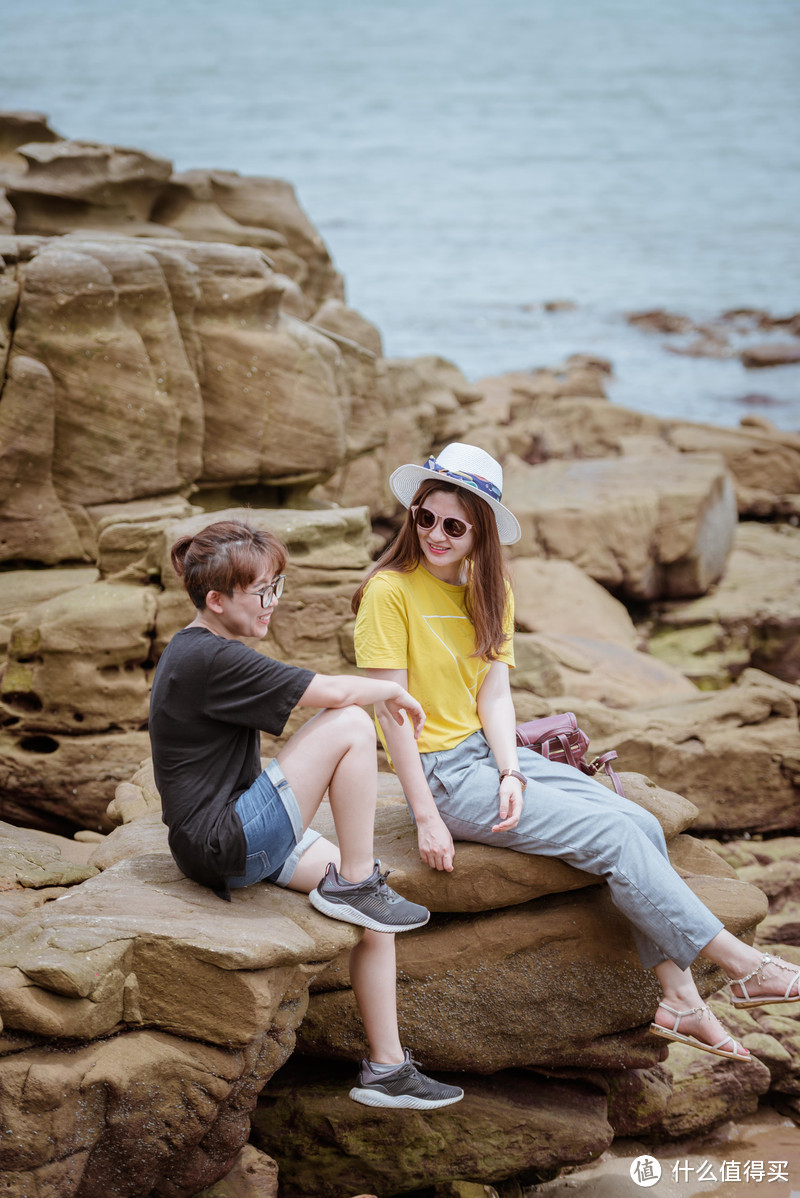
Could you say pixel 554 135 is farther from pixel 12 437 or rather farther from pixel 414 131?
pixel 12 437

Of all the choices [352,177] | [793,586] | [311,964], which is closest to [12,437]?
[311,964]

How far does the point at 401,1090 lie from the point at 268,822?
2.92 ft

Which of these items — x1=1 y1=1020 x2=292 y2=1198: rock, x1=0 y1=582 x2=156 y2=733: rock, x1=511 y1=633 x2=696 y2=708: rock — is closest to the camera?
x1=1 y1=1020 x2=292 y2=1198: rock

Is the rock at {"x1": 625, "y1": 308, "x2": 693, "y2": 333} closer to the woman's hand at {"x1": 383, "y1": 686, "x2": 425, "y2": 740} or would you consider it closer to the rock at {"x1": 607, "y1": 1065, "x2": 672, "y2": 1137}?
the rock at {"x1": 607, "y1": 1065, "x2": 672, "y2": 1137}

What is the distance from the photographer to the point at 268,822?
3.03 m

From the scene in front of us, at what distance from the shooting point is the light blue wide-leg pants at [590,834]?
→ 3.25 metres

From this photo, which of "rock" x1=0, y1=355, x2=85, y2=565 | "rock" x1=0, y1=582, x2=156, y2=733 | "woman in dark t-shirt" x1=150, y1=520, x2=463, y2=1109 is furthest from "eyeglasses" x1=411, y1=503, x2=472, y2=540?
"rock" x1=0, y1=355, x2=85, y2=565

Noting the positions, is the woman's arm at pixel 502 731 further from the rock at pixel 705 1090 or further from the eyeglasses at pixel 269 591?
the rock at pixel 705 1090

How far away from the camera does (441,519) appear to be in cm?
345

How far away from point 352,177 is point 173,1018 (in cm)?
3823

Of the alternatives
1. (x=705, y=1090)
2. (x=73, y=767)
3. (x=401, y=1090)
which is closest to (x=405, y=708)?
(x=401, y=1090)

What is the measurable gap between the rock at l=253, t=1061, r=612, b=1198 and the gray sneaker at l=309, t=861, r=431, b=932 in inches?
38.1

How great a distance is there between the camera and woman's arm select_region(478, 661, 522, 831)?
3.30 meters

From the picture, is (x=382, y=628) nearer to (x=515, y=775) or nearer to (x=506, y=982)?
(x=515, y=775)
